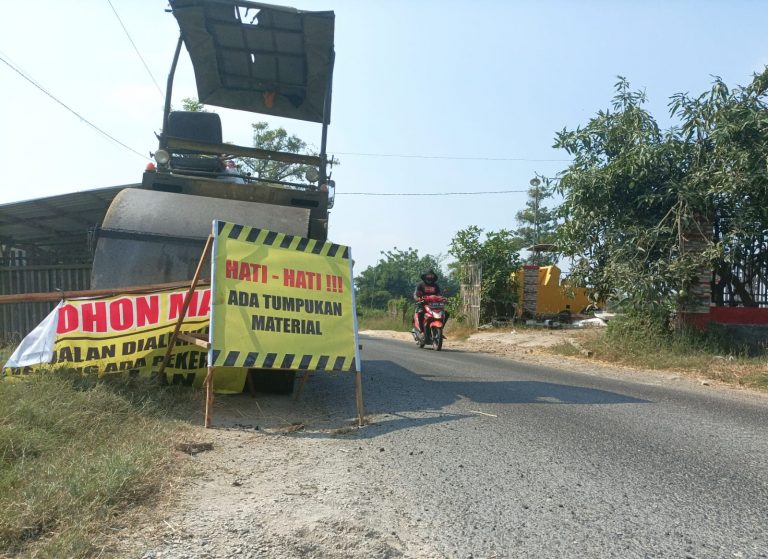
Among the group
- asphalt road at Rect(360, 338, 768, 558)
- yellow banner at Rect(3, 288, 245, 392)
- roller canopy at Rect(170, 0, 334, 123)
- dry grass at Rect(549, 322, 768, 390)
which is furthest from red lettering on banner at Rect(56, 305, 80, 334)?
dry grass at Rect(549, 322, 768, 390)

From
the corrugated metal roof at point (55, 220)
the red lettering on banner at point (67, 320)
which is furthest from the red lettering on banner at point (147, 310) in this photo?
the corrugated metal roof at point (55, 220)

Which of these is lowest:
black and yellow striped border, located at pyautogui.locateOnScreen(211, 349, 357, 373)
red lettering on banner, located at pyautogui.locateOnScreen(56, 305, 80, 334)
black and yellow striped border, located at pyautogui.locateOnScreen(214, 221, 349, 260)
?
black and yellow striped border, located at pyautogui.locateOnScreen(211, 349, 357, 373)

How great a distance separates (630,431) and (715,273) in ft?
27.9

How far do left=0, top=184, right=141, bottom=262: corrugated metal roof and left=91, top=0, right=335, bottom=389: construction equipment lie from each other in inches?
39.4

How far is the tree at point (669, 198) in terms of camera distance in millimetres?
10641

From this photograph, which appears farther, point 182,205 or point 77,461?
point 182,205

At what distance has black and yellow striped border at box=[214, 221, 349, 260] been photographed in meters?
5.40

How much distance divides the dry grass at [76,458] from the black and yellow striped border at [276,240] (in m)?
1.59

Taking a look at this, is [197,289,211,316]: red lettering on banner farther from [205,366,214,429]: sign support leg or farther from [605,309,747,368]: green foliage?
[605,309,747,368]: green foliage

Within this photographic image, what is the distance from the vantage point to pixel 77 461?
12.0ft

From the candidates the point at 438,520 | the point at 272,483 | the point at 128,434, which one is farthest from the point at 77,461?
the point at 438,520

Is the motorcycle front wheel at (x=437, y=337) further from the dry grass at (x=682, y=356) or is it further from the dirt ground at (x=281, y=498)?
the dirt ground at (x=281, y=498)

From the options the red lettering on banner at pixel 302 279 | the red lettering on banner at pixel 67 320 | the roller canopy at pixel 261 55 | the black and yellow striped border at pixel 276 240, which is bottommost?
the red lettering on banner at pixel 67 320

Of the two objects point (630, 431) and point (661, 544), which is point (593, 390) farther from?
point (661, 544)
